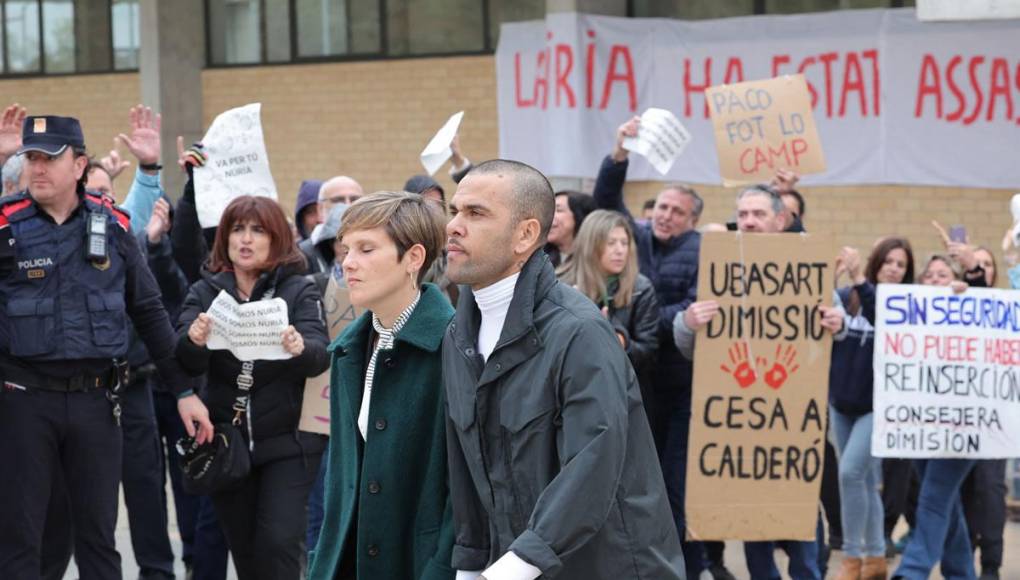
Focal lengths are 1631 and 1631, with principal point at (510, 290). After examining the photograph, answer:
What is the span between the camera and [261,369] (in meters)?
6.40

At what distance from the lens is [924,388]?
7805 millimetres

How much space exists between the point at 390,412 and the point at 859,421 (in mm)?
4393

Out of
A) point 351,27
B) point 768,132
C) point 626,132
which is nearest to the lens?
point 626,132

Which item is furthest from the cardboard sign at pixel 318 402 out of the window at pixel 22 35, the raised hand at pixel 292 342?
the window at pixel 22 35

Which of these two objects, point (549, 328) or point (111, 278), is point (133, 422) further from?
point (549, 328)

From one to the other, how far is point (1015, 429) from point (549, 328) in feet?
15.1

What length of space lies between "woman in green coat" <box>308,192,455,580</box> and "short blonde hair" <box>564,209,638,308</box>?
118 inches

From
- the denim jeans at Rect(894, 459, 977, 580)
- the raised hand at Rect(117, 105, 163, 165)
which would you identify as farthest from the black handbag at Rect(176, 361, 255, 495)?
the denim jeans at Rect(894, 459, 977, 580)

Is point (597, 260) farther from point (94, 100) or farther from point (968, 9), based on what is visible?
point (94, 100)

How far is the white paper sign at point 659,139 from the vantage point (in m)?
7.73

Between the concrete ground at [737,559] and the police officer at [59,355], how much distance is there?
69.6 inches

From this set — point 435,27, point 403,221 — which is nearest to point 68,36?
point 435,27

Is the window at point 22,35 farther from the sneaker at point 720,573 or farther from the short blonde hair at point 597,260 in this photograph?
the sneaker at point 720,573

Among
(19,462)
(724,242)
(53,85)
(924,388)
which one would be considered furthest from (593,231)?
(53,85)
